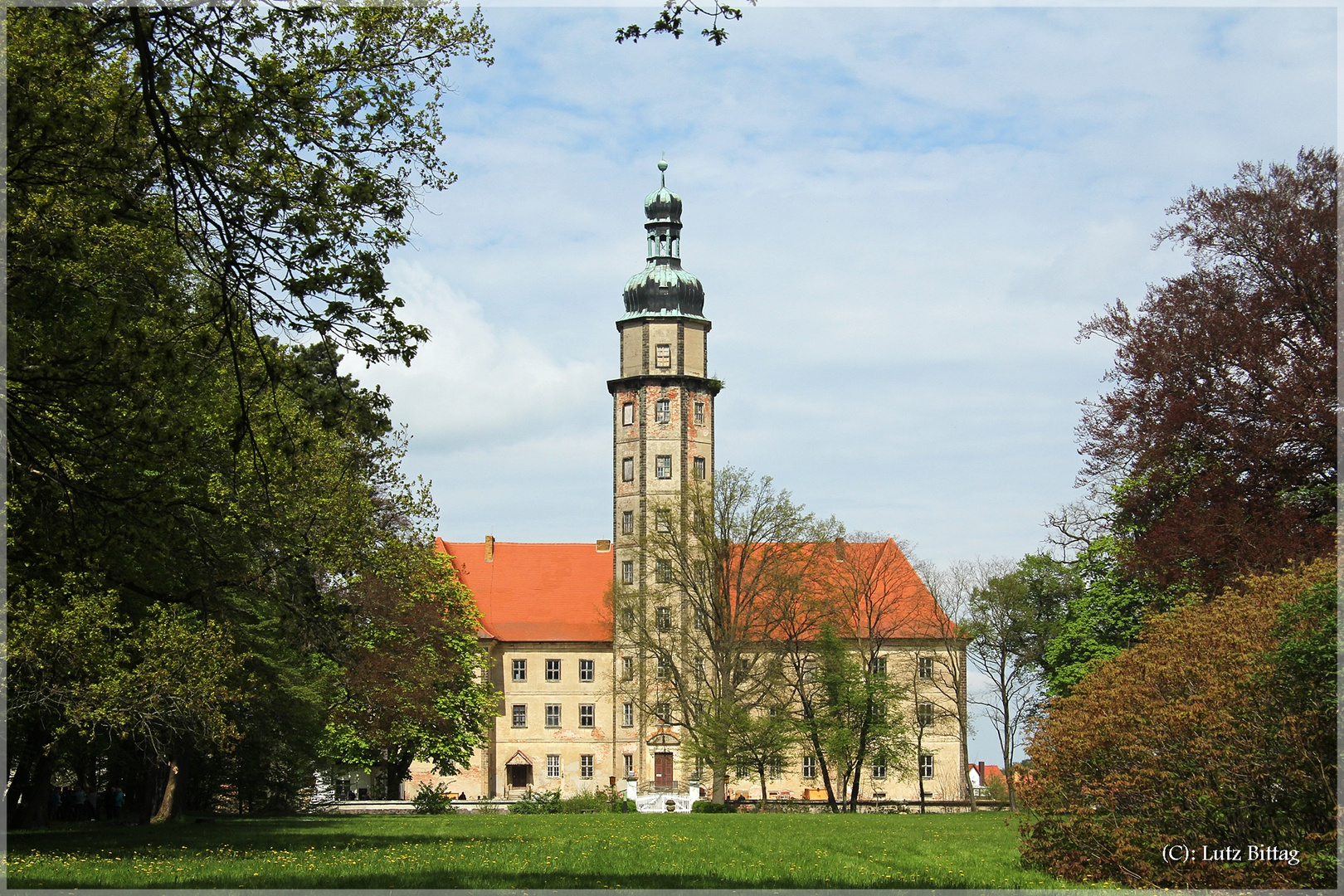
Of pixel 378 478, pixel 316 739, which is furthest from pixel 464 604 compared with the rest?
pixel 378 478

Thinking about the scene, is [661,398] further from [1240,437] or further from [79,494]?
[79,494]

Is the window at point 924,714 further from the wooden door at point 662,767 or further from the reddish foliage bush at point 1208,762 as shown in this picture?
the reddish foliage bush at point 1208,762

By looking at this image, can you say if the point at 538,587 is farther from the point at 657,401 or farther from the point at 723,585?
the point at 723,585

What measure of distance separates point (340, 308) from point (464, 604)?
131 feet

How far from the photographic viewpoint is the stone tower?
61.3 m

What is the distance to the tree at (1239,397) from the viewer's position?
24.1m

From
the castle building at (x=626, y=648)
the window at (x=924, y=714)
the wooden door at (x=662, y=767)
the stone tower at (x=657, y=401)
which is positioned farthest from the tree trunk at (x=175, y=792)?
the window at (x=924, y=714)

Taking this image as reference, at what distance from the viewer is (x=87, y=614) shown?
1752cm

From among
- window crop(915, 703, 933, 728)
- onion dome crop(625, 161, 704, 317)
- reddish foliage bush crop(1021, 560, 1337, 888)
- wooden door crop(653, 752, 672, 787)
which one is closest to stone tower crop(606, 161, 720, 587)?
onion dome crop(625, 161, 704, 317)

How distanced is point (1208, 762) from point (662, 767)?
49.2m

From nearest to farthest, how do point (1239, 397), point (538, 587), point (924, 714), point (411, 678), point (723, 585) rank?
point (1239, 397)
point (411, 678)
point (723, 585)
point (924, 714)
point (538, 587)

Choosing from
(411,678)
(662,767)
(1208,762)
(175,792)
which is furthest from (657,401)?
(1208,762)

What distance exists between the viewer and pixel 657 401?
61.8 meters

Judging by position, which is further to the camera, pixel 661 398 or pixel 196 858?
pixel 661 398
